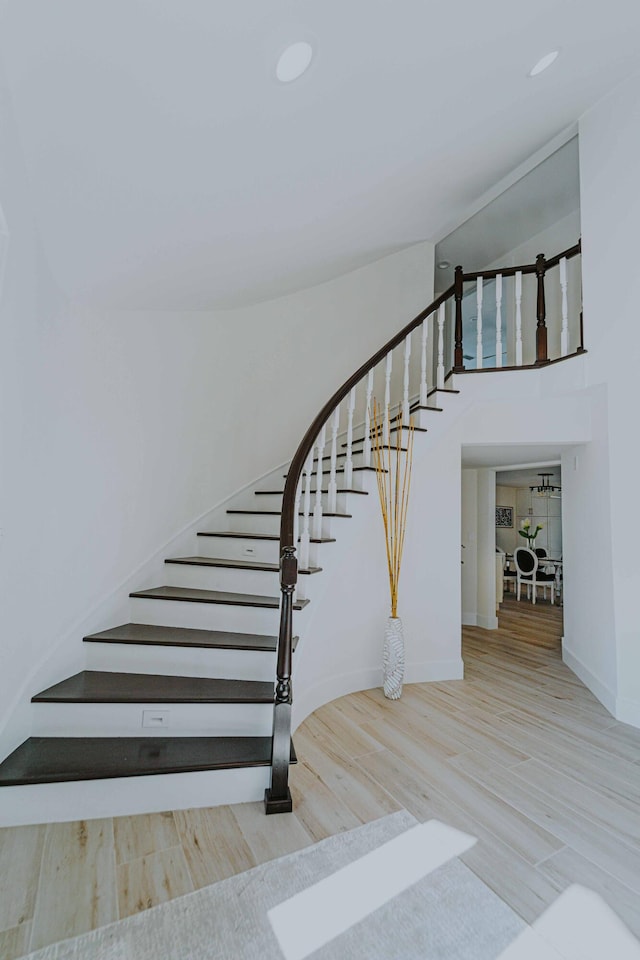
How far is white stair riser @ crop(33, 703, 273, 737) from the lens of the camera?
6.49 feet

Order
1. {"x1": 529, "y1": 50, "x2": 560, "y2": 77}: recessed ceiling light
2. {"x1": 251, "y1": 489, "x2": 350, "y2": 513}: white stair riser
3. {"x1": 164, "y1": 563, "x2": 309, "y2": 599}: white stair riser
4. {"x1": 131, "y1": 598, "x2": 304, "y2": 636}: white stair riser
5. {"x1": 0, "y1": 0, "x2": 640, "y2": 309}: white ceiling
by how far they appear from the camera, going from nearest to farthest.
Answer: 1. {"x1": 0, "y1": 0, "x2": 640, "y2": 309}: white ceiling
2. {"x1": 529, "y1": 50, "x2": 560, "y2": 77}: recessed ceiling light
3. {"x1": 131, "y1": 598, "x2": 304, "y2": 636}: white stair riser
4. {"x1": 164, "y1": 563, "x2": 309, "y2": 599}: white stair riser
5. {"x1": 251, "y1": 489, "x2": 350, "y2": 513}: white stair riser

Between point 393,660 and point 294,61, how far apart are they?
3.06m

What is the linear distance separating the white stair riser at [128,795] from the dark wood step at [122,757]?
29mm

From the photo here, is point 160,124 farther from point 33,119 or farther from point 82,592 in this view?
point 82,592

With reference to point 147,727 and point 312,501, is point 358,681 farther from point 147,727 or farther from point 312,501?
point 147,727

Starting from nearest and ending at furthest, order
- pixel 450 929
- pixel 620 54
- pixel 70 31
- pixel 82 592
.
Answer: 1. pixel 70 31
2. pixel 450 929
3. pixel 82 592
4. pixel 620 54

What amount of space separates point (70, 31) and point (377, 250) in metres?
3.44

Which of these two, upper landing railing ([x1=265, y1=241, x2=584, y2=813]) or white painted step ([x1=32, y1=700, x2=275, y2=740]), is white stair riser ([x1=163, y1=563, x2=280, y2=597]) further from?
white painted step ([x1=32, y1=700, x2=275, y2=740])

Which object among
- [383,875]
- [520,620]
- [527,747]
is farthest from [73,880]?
[520,620]

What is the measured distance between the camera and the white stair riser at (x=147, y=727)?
6.49ft

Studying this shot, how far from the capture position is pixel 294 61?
149 cm

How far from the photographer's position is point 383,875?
1504 mm

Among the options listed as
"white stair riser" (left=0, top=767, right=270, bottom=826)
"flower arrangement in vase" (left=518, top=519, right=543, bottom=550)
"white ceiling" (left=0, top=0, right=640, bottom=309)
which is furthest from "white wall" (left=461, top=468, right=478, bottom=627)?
"flower arrangement in vase" (left=518, top=519, right=543, bottom=550)

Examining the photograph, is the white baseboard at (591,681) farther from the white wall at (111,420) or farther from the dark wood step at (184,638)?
the white wall at (111,420)
